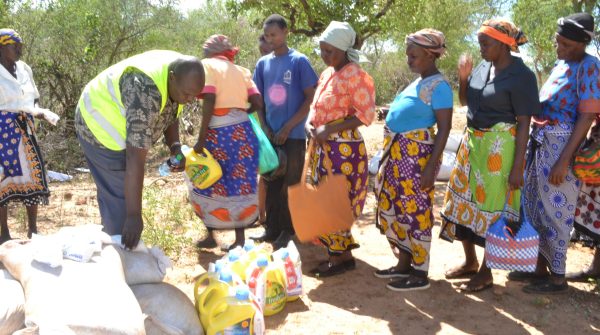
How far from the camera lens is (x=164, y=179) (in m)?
7.05

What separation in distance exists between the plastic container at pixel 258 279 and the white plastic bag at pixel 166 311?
433mm

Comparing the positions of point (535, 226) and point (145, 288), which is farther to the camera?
point (535, 226)

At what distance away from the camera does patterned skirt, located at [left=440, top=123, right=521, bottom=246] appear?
3543mm

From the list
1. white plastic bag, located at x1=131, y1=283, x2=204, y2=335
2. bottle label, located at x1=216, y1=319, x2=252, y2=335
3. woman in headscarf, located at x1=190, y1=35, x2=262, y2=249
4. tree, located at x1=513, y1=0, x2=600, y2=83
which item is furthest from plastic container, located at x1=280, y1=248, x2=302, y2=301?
tree, located at x1=513, y1=0, x2=600, y2=83

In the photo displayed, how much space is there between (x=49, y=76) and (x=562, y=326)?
814cm

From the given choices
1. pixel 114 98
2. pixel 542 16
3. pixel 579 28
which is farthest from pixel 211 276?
pixel 542 16

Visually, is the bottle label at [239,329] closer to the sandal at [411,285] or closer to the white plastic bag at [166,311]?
the white plastic bag at [166,311]

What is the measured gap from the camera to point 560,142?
12.1 ft

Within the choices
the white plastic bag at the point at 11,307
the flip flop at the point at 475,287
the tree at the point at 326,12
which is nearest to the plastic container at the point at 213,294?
the white plastic bag at the point at 11,307

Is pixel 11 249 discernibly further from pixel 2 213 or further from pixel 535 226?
pixel 535 226

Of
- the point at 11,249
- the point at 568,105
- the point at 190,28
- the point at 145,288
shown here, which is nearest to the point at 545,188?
the point at 568,105

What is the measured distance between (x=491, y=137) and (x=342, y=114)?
991 mm

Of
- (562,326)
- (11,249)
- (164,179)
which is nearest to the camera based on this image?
(11,249)

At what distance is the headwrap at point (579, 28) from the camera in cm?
354
